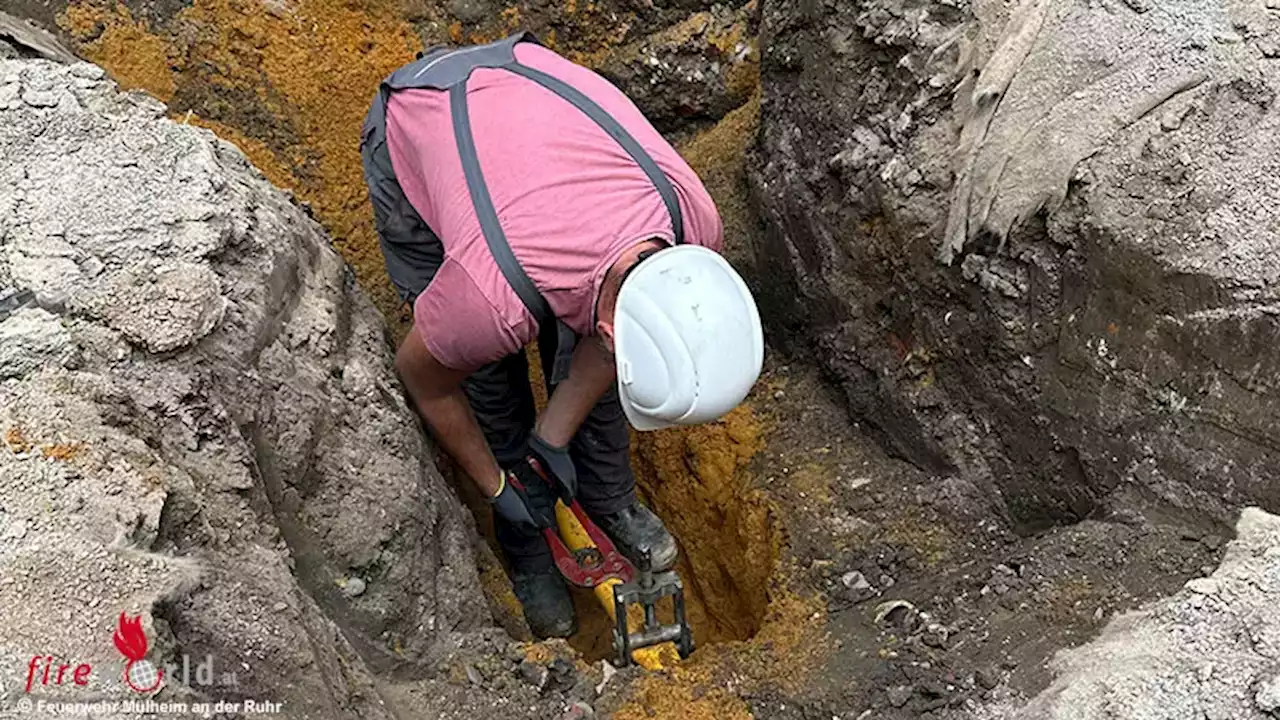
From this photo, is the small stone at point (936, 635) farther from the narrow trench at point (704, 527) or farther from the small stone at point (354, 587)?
the small stone at point (354, 587)

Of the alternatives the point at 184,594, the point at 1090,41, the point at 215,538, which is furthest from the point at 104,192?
the point at 1090,41

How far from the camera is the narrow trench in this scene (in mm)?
2449

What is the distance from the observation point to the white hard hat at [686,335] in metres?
1.65

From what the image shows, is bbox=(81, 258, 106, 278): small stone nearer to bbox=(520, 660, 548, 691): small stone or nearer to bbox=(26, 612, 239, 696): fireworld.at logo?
bbox=(26, 612, 239, 696): fireworld.at logo

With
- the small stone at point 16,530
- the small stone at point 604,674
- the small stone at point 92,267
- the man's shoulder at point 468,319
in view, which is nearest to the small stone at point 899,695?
the small stone at point 604,674

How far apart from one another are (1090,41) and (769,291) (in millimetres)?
1104

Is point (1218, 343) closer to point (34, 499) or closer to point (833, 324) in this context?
point (833, 324)

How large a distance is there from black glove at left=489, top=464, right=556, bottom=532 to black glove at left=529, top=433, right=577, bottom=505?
0.23 ft

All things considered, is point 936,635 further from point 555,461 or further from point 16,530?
point 16,530

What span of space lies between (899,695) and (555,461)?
32.7 inches

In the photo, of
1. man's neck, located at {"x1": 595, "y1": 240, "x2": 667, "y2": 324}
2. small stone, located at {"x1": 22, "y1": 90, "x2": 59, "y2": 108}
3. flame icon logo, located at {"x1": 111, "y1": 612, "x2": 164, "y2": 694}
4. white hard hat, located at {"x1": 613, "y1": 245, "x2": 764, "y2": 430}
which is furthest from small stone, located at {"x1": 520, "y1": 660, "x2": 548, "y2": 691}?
small stone, located at {"x1": 22, "y1": 90, "x2": 59, "y2": 108}

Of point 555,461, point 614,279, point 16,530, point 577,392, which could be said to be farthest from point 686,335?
point 16,530

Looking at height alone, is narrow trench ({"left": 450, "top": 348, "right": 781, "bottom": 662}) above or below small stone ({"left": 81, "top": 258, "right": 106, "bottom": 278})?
below

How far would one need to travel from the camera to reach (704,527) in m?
2.73
